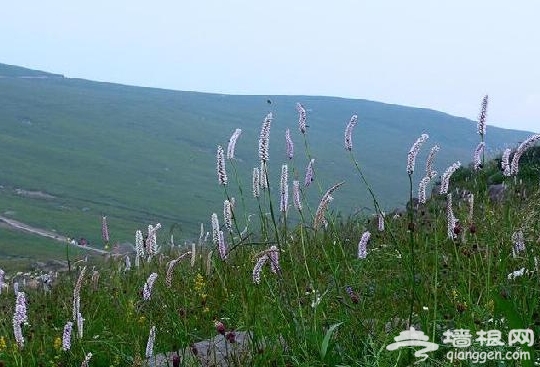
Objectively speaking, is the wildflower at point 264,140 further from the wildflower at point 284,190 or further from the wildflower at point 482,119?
the wildflower at point 482,119

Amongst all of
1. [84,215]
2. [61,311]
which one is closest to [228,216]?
[61,311]

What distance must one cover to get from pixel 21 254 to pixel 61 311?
137 meters

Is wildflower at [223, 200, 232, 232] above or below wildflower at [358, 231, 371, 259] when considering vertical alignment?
above

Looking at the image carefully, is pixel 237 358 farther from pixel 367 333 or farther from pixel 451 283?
pixel 451 283

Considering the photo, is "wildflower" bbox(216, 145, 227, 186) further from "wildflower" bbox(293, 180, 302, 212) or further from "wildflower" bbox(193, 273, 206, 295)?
"wildflower" bbox(193, 273, 206, 295)

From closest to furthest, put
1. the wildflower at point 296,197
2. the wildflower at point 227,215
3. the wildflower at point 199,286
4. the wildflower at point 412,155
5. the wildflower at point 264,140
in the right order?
the wildflower at point 412,155, the wildflower at point 264,140, the wildflower at point 227,215, the wildflower at point 296,197, the wildflower at point 199,286

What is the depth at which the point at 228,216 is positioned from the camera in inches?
181

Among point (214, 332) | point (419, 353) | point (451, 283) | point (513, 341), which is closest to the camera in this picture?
point (513, 341)

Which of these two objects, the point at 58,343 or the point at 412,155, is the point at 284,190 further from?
the point at 58,343

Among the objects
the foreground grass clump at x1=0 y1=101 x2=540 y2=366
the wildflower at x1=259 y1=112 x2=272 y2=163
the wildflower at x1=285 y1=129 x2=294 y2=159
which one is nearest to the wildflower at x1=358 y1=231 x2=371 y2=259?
the foreground grass clump at x1=0 y1=101 x2=540 y2=366

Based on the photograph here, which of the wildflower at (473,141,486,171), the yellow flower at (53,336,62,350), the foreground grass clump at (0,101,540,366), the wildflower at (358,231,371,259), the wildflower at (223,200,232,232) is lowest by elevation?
the yellow flower at (53,336,62,350)

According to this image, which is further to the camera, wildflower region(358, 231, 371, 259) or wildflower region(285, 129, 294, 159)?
wildflower region(285, 129, 294, 159)

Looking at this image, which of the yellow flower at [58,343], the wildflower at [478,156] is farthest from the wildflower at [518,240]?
the yellow flower at [58,343]

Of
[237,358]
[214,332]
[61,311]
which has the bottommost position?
[61,311]
